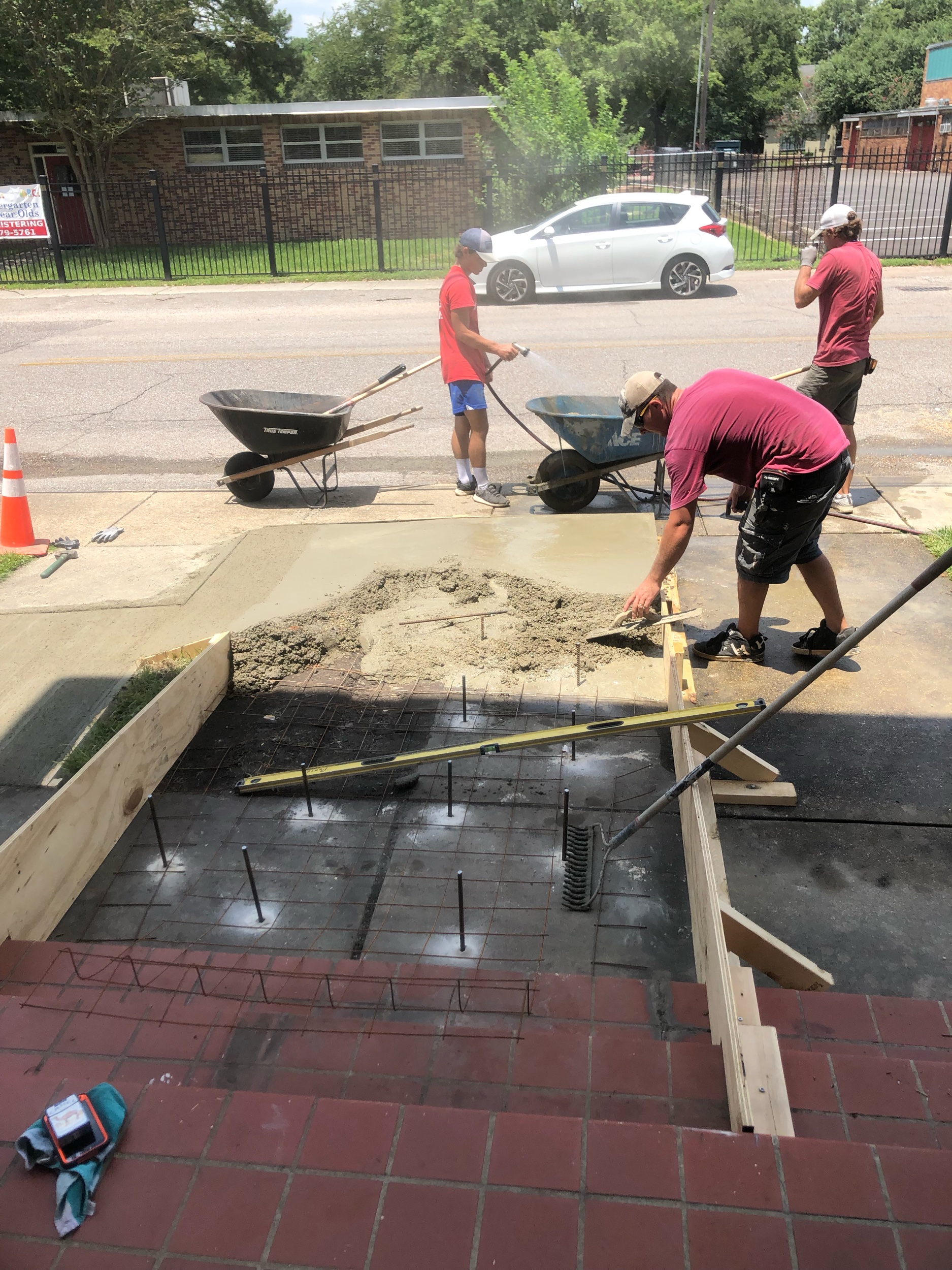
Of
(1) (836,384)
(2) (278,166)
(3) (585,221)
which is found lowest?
(1) (836,384)

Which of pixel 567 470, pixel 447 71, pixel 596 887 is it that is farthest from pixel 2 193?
pixel 447 71

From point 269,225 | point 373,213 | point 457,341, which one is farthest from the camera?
point 373,213

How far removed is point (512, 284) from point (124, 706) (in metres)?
14.0

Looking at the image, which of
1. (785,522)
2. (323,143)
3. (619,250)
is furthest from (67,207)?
(785,522)

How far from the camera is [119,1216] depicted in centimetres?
198

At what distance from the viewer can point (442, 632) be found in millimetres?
5711

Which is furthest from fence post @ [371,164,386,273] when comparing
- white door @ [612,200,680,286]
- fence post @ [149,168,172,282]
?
white door @ [612,200,680,286]

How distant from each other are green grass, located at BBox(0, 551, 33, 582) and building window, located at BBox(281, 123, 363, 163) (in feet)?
79.6

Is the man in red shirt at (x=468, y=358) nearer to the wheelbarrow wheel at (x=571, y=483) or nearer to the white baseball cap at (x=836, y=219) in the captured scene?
the wheelbarrow wheel at (x=571, y=483)

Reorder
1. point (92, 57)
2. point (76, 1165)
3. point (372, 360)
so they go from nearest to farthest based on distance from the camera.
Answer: point (76, 1165) → point (372, 360) → point (92, 57)

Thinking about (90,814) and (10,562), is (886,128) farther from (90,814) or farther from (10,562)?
(90,814)

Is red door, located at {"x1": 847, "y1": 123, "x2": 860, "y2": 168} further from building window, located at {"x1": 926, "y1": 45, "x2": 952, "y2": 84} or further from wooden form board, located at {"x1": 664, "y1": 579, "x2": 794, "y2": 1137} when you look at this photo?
wooden form board, located at {"x1": 664, "y1": 579, "x2": 794, "y2": 1137}

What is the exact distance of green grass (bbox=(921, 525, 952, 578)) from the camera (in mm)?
6543

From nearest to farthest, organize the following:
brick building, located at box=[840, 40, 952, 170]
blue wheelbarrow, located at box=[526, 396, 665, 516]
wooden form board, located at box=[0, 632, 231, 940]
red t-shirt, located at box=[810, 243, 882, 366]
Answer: wooden form board, located at box=[0, 632, 231, 940] → red t-shirt, located at box=[810, 243, 882, 366] → blue wheelbarrow, located at box=[526, 396, 665, 516] → brick building, located at box=[840, 40, 952, 170]
